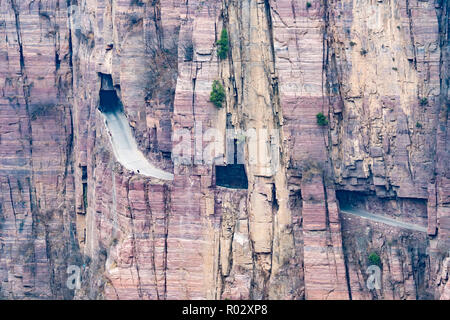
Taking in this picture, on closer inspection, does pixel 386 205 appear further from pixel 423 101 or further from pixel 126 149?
pixel 126 149

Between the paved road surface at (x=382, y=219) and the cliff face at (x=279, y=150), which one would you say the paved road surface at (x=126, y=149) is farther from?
the paved road surface at (x=382, y=219)

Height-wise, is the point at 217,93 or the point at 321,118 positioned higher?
the point at 217,93

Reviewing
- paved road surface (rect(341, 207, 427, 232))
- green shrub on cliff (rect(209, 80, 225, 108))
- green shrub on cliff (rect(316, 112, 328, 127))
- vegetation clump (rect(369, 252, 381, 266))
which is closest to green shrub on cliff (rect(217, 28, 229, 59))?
green shrub on cliff (rect(209, 80, 225, 108))

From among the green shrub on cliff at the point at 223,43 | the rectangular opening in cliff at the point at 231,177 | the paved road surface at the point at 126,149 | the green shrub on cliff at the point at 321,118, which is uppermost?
the green shrub on cliff at the point at 223,43

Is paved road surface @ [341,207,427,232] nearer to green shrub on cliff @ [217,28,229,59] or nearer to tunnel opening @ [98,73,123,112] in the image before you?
green shrub on cliff @ [217,28,229,59]

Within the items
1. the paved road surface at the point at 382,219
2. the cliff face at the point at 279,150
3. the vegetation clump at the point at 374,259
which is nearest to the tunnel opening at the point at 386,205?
the cliff face at the point at 279,150

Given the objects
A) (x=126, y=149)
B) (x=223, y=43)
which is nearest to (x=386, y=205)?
(x=223, y=43)
